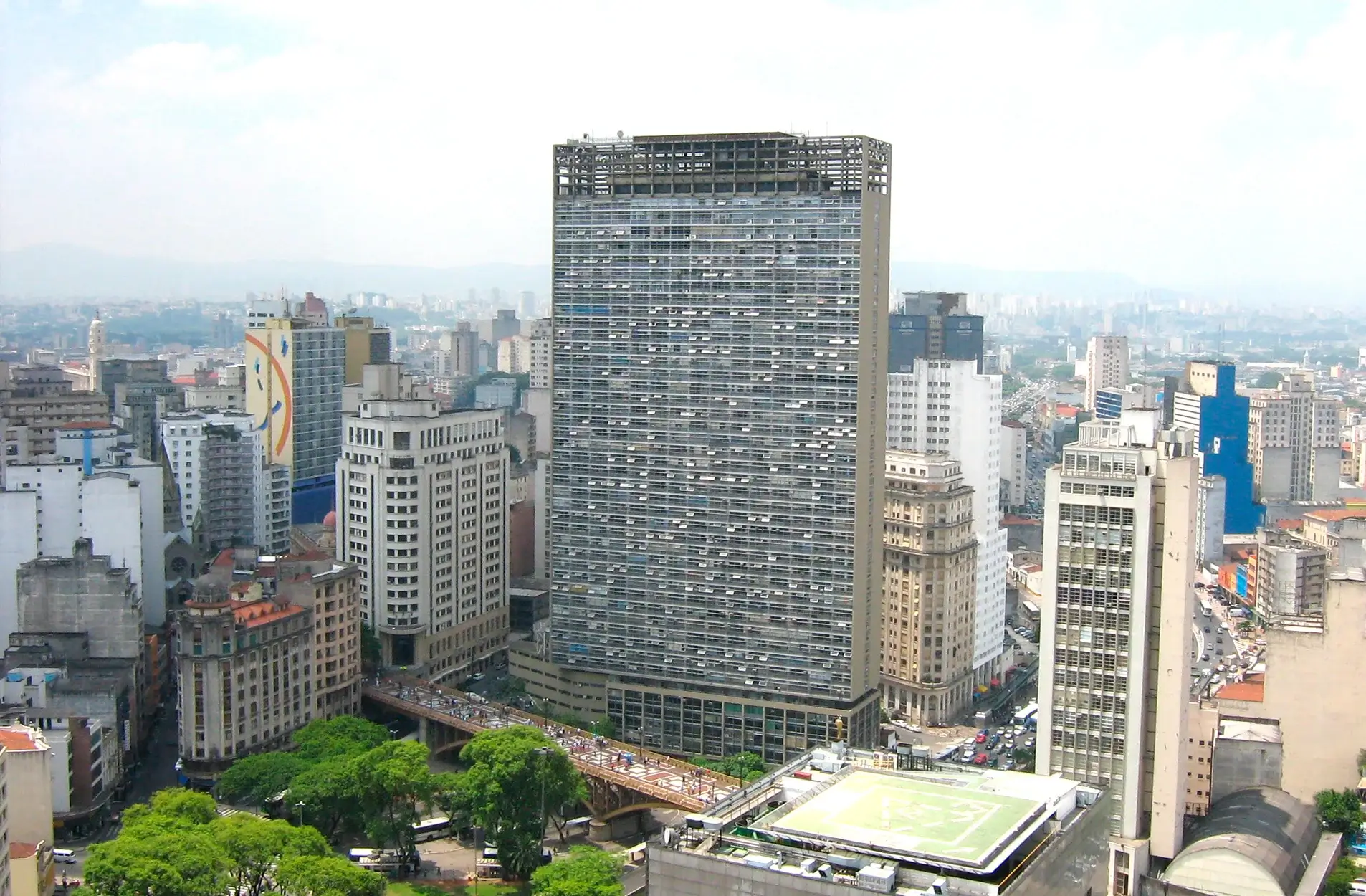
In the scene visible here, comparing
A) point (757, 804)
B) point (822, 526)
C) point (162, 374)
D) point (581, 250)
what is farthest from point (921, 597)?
point (162, 374)

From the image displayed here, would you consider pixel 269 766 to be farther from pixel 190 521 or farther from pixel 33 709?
pixel 190 521

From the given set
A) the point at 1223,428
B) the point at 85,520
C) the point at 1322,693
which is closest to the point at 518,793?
the point at 85,520

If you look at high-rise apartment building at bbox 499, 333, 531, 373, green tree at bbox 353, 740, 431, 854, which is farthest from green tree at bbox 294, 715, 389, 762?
high-rise apartment building at bbox 499, 333, 531, 373

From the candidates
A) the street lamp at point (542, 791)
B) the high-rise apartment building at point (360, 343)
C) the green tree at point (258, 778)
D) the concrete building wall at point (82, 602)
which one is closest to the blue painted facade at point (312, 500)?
the high-rise apartment building at point (360, 343)

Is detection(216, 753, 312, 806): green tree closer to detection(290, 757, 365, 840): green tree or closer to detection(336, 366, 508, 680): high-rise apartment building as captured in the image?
detection(290, 757, 365, 840): green tree

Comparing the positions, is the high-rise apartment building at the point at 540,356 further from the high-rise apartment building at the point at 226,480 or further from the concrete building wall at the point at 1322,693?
the concrete building wall at the point at 1322,693

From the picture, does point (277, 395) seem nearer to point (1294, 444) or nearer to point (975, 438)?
point (975, 438)
